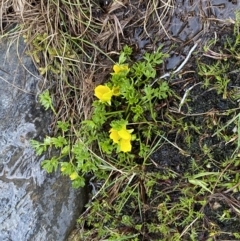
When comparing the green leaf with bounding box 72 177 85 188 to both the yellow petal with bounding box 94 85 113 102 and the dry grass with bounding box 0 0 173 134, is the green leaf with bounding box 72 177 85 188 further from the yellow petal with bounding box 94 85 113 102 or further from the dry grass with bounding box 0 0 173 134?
the yellow petal with bounding box 94 85 113 102

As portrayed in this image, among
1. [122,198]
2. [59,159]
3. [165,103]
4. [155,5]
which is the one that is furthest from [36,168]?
[155,5]

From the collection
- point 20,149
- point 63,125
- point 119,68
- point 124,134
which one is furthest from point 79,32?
point 20,149

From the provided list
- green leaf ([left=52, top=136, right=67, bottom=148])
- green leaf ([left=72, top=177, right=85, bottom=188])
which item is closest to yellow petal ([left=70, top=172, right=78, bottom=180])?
green leaf ([left=72, top=177, right=85, bottom=188])

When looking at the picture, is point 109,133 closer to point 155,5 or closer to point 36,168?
point 36,168

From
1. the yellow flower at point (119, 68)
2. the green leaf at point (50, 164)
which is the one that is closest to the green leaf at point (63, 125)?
the green leaf at point (50, 164)

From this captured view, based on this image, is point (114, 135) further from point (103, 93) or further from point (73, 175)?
point (73, 175)

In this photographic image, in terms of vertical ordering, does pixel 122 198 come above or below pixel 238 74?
below
